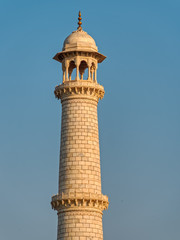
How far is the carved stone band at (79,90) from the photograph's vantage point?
177ft

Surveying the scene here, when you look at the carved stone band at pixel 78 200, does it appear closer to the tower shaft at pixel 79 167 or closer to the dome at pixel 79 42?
the tower shaft at pixel 79 167

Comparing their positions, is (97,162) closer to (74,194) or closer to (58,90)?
(74,194)

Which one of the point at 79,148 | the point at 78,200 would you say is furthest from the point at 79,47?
the point at 78,200

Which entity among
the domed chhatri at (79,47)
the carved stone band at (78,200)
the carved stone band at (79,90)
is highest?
the domed chhatri at (79,47)

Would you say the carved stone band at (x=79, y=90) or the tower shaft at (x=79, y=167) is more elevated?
the carved stone band at (x=79, y=90)

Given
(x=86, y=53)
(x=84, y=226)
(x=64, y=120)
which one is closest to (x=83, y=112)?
(x=64, y=120)

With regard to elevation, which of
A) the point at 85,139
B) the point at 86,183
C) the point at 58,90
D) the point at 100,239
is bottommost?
the point at 100,239

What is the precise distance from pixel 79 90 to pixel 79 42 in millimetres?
4065

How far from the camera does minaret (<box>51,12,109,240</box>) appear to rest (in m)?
50.8

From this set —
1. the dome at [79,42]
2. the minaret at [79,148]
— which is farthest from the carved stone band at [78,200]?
the dome at [79,42]

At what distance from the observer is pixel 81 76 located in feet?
190

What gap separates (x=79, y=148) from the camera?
5222cm

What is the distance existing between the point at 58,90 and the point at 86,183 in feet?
26.6

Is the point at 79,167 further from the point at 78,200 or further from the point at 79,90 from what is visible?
the point at 79,90
